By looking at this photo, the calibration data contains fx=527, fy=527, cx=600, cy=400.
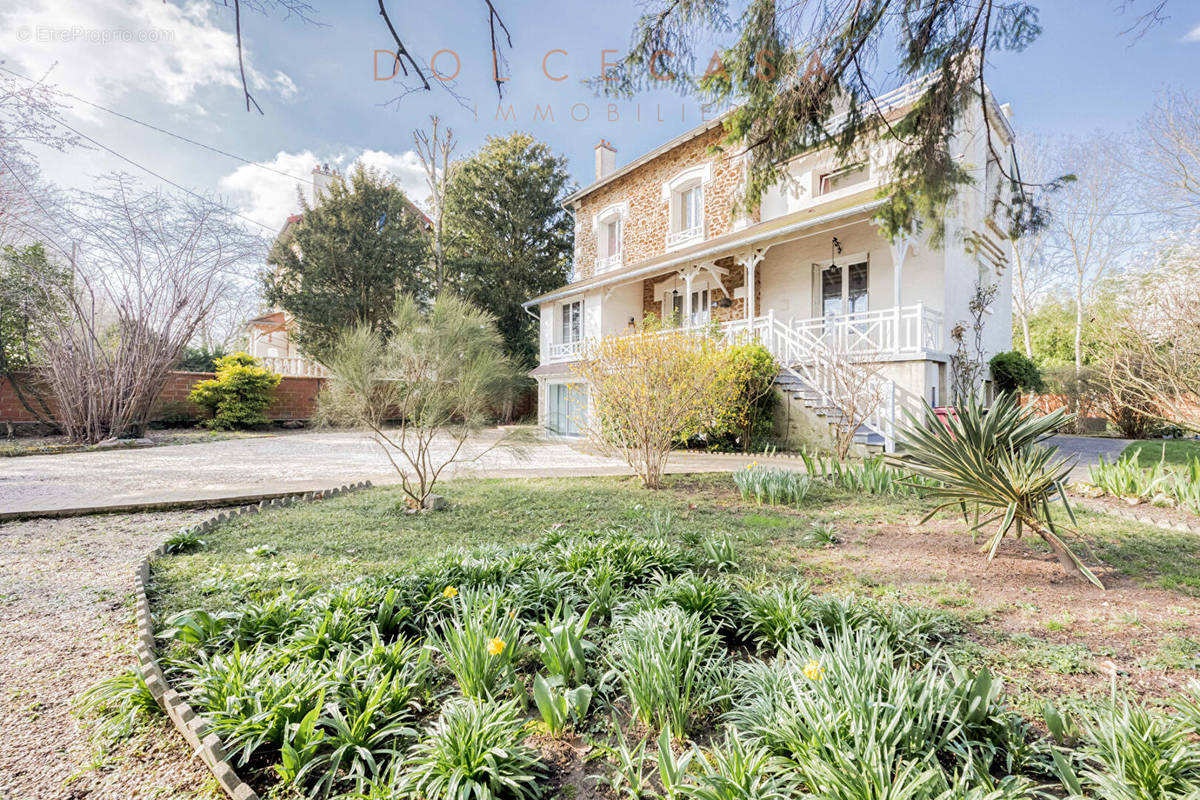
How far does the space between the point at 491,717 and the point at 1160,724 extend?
2.00m

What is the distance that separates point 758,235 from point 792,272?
6.80 ft

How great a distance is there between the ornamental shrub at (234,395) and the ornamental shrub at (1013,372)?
798 inches

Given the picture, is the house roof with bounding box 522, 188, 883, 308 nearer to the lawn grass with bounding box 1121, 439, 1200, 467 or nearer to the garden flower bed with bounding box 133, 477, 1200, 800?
the lawn grass with bounding box 1121, 439, 1200, 467

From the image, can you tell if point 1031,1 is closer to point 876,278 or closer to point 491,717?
point 491,717

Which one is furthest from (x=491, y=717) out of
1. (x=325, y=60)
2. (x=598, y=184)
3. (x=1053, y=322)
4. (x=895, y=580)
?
(x=1053, y=322)

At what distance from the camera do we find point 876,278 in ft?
38.8

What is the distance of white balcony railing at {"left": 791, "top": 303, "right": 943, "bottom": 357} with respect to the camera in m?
9.66

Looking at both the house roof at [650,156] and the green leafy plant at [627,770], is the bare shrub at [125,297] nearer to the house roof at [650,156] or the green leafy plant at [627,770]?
the house roof at [650,156]

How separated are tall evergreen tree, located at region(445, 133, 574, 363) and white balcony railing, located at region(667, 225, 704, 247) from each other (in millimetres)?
8898

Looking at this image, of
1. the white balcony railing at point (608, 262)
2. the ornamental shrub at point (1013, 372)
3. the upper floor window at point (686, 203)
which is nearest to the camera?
the ornamental shrub at point (1013, 372)

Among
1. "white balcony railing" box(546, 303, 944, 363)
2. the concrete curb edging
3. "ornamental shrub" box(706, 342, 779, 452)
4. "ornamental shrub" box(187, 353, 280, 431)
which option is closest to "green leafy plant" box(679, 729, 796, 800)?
the concrete curb edging

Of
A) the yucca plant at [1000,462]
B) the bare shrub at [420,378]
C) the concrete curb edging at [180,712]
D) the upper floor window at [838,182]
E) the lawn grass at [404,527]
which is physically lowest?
the concrete curb edging at [180,712]

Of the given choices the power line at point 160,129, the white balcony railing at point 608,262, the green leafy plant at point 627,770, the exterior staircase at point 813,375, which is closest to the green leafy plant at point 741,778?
the green leafy plant at point 627,770

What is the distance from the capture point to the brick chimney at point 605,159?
1964 centimetres
